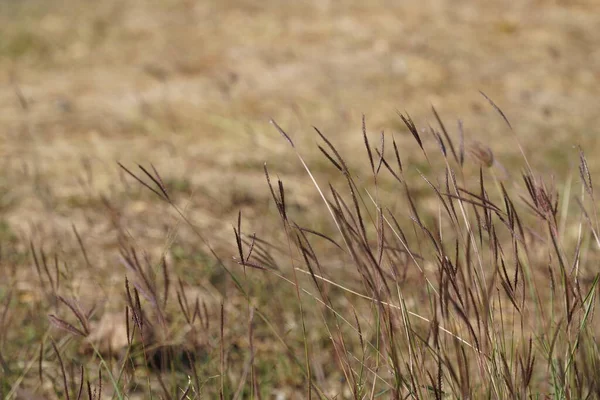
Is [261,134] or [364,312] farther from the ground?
[364,312]

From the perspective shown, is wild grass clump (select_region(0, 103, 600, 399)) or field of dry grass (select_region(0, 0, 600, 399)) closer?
wild grass clump (select_region(0, 103, 600, 399))

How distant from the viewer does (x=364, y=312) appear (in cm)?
220

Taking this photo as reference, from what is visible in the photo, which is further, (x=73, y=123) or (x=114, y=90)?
(x=114, y=90)

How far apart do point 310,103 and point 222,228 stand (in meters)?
1.91

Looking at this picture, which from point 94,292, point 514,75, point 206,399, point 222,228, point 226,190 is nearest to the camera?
point 206,399

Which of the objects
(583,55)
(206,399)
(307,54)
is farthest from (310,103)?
(206,399)

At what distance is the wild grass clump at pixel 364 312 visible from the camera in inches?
37.7

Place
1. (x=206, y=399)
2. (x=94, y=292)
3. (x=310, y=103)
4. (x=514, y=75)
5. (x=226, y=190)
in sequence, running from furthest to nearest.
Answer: (x=514, y=75)
(x=310, y=103)
(x=226, y=190)
(x=94, y=292)
(x=206, y=399)

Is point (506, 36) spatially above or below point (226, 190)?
above

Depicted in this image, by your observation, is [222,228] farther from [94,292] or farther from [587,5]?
[587,5]

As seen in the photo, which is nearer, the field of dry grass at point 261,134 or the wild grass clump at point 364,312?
the wild grass clump at point 364,312

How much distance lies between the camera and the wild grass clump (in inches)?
37.7

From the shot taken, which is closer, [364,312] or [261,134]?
[364,312]

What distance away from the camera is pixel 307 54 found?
5348 millimetres
